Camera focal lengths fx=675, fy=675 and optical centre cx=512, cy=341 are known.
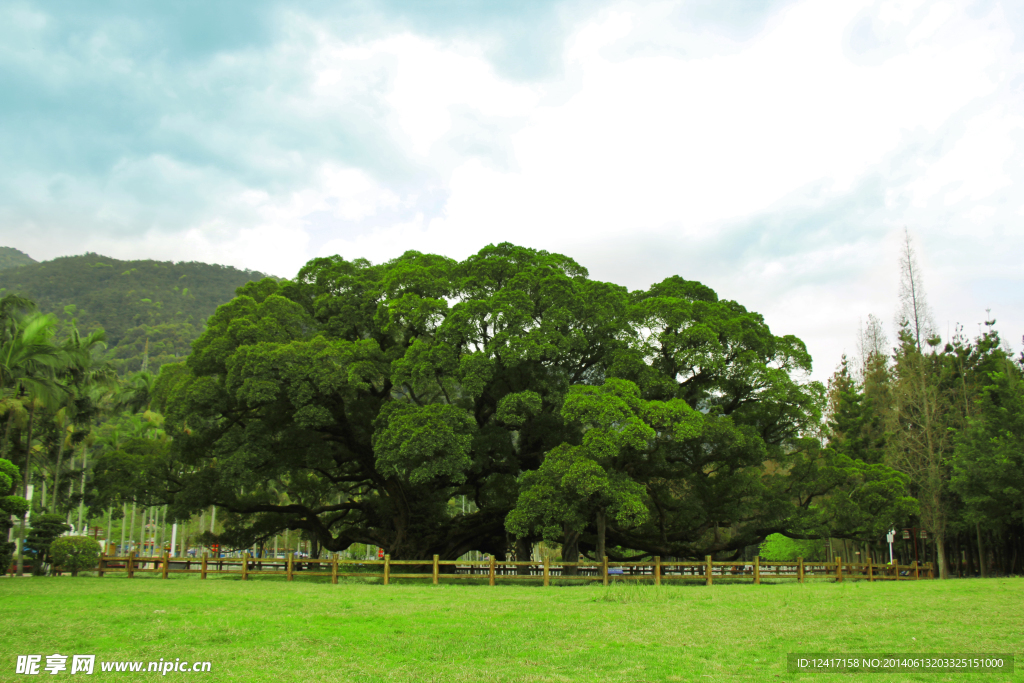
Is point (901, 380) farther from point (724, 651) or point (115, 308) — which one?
point (115, 308)

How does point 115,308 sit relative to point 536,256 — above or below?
above

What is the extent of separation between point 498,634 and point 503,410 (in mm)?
13397

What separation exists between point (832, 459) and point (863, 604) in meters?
14.8

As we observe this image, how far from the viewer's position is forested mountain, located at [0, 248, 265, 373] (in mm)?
93625

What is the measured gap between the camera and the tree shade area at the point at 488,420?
21609mm

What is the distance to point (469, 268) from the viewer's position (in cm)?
2538

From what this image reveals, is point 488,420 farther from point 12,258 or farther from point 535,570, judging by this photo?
point 12,258

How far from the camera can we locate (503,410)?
2192 cm

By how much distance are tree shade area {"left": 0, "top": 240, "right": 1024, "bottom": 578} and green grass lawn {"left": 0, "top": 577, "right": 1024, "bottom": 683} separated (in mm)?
8106

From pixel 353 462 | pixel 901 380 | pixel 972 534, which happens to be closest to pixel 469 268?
pixel 353 462

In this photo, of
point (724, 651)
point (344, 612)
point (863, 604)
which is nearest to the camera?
point (724, 651)

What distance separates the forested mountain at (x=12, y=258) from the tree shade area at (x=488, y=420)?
153m

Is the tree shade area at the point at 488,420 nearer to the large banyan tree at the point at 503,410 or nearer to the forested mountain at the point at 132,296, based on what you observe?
the large banyan tree at the point at 503,410

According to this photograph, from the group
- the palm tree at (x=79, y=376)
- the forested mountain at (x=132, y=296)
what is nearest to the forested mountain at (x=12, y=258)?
the forested mountain at (x=132, y=296)
